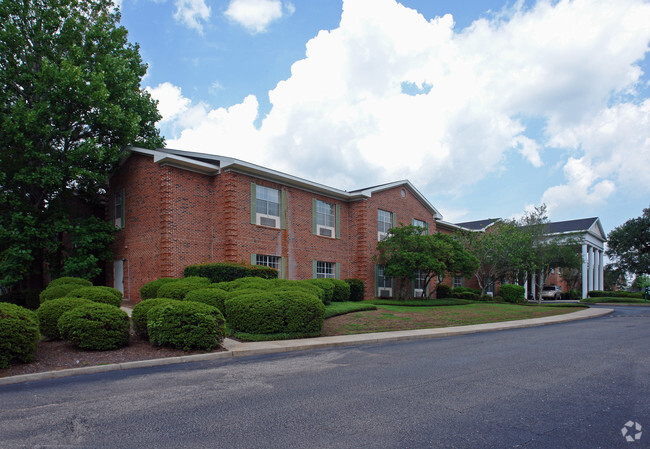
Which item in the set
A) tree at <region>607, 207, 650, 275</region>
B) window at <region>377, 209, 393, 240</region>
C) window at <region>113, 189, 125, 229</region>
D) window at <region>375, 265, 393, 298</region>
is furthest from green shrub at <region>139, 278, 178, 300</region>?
tree at <region>607, 207, 650, 275</region>

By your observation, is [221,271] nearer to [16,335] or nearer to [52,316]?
[52,316]

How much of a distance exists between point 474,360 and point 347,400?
423 centimetres

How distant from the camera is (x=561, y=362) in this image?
355 inches

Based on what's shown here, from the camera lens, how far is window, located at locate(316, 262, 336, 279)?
989 inches

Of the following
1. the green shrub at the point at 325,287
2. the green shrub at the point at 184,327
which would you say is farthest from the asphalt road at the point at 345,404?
the green shrub at the point at 325,287

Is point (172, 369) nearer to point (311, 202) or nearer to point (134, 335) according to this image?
point (134, 335)

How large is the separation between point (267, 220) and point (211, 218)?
268 cm

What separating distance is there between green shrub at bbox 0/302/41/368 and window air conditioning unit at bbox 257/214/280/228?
1310cm

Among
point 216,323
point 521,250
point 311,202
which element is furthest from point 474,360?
point 521,250

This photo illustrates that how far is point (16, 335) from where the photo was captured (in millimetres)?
8344

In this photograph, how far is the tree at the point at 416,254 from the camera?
25.5 metres

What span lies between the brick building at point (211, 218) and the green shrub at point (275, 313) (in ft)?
24.6

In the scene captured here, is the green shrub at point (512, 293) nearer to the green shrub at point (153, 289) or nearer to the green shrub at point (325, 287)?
the green shrub at point (325, 287)

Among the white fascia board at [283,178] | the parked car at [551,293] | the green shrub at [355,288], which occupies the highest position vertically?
the white fascia board at [283,178]
